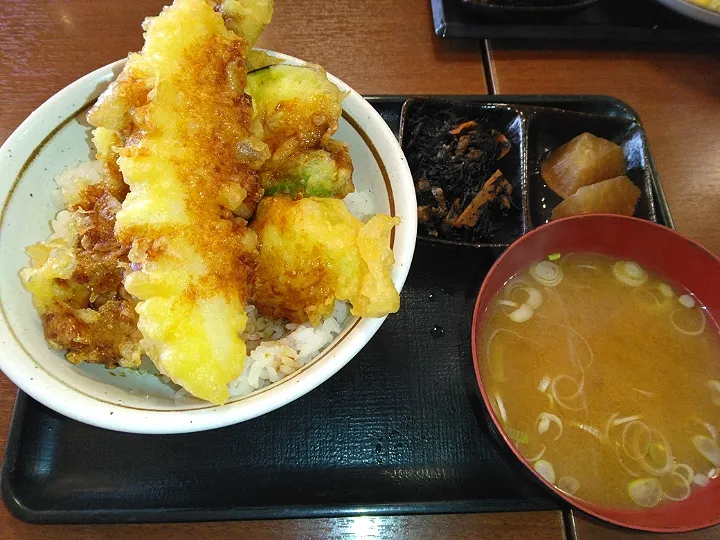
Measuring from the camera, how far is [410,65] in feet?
8.13

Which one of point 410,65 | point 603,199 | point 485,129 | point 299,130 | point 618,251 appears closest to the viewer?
point 299,130

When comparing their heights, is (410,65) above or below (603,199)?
above

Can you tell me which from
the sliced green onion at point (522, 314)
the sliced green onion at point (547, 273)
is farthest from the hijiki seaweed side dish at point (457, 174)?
the sliced green onion at point (522, 314)

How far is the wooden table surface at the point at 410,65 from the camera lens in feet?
7.45

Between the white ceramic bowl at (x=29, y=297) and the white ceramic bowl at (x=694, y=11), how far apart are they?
6.36 ft

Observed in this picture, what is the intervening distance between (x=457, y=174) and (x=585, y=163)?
1.80ft

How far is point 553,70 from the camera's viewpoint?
8.35ft

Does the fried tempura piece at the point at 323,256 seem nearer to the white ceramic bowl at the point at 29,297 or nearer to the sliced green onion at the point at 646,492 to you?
the white ceramic bowl at the point at 29,297

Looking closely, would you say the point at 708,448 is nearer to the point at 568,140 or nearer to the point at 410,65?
the point at 568,140

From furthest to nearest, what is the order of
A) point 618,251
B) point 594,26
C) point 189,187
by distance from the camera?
point 594,26 → point 618,251 → point 189,187

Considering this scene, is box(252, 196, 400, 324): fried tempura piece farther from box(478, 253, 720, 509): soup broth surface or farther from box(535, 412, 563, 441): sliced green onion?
box(535, 412, 563, 441): sliced green onion

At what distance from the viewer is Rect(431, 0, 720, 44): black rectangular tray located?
2.50 metres

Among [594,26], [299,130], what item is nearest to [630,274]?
[299,130]

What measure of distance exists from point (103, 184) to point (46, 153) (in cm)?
22
